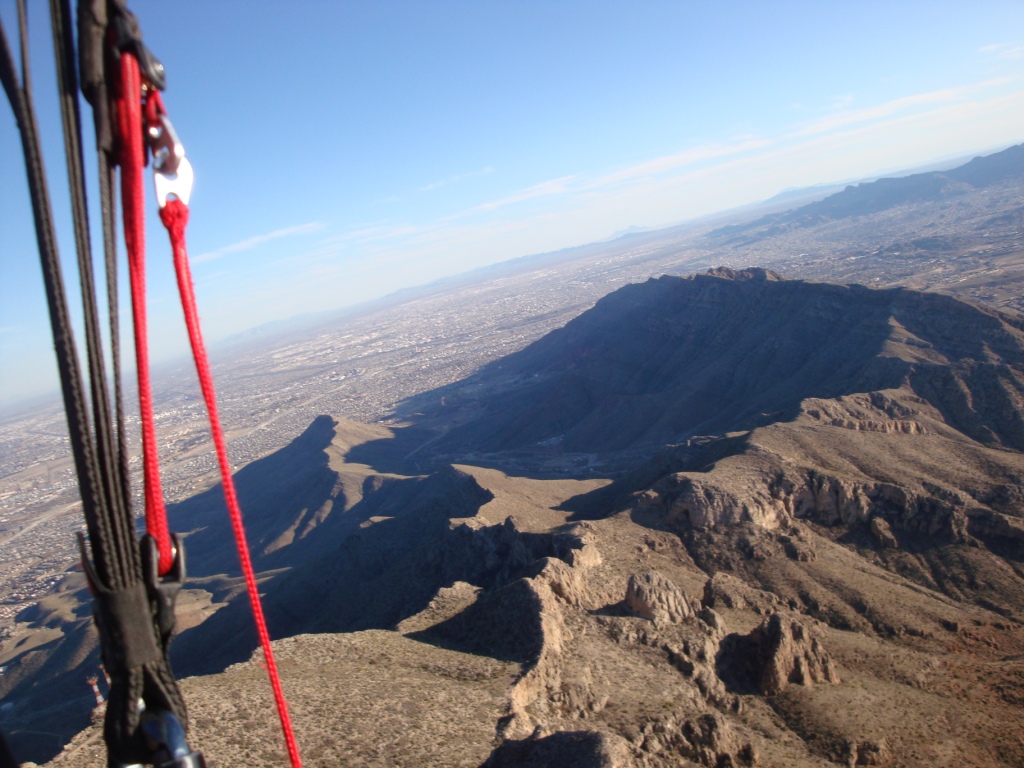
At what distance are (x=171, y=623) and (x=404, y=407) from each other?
13086 centimetres

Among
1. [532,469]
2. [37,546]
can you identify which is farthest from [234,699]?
[37,546]

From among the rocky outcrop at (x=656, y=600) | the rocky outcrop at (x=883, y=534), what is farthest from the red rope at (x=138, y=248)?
the rocky outcrop at (x=883, y=534)

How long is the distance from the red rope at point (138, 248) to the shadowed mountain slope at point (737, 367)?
49.7 metres

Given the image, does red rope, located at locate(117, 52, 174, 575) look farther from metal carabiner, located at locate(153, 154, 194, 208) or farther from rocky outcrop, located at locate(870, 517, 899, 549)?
rocky outcrop, located at locate(870, 517, 899, 549)

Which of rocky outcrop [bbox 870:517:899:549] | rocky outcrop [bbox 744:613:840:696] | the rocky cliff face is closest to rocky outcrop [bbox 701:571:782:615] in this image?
the rocky cliff face

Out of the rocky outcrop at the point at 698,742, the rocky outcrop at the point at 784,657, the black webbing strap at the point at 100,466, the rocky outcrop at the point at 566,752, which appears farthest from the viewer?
the rocky outcrop at the point at 784,657

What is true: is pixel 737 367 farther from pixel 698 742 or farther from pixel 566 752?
pixel 566 752

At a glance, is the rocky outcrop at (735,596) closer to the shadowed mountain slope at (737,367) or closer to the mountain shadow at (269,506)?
the shadowed mountain slope at (737,367)

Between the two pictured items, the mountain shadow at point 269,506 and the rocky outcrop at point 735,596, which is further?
the mountain shadow at point 269,506

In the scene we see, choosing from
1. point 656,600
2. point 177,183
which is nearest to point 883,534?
point 656,600

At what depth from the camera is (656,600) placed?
26.9 meters

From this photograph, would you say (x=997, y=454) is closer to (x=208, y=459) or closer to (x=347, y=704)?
(x=347, y=704)

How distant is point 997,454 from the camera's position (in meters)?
40.7

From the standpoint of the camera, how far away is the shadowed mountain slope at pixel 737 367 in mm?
52053
